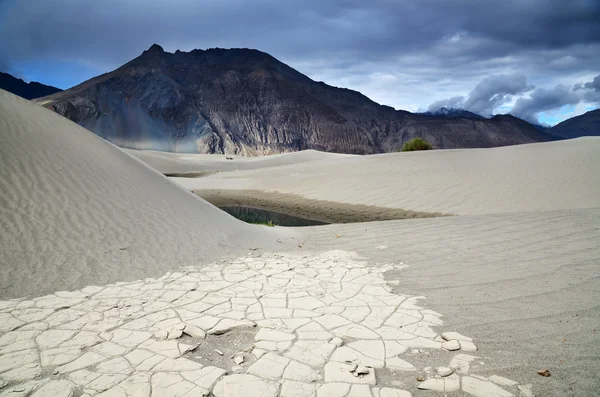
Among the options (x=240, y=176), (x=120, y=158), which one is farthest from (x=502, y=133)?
(x=120, y=158)

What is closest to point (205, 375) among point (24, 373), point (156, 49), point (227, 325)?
point (227, 325)

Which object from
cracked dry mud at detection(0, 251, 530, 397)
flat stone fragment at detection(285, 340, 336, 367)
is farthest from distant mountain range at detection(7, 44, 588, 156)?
flat stone fragment at detection(285, 340, 336, 367)

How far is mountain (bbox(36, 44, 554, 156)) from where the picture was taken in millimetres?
76688

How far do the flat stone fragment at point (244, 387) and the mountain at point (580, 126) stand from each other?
210414 millimetres

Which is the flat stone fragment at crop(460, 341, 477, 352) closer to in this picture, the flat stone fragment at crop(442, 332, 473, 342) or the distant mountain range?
the flat stone fragment at crop(442, 332, 473, 342)

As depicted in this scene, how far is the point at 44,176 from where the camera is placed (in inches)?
242

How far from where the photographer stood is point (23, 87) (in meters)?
143

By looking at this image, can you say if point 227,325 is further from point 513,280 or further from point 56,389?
point 513,280

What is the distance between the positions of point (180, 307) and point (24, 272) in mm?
2043

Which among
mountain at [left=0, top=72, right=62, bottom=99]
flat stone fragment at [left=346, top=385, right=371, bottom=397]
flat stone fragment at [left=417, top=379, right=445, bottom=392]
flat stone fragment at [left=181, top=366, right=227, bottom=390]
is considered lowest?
flat stone fragment at [left=181, top=366, right=227, bottom=390]

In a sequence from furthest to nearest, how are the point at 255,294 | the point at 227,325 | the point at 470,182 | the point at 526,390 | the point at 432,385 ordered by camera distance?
the point at 470,182
the point at 255,294
the point at 227,325
the point at 432,385
the point at 526,390

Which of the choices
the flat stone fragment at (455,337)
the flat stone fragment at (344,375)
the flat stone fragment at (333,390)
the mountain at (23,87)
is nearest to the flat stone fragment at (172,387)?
the flat stone fragment at (333,390)

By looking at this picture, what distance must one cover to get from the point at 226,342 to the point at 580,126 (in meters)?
225

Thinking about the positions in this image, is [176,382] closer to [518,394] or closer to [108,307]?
[108,307]
